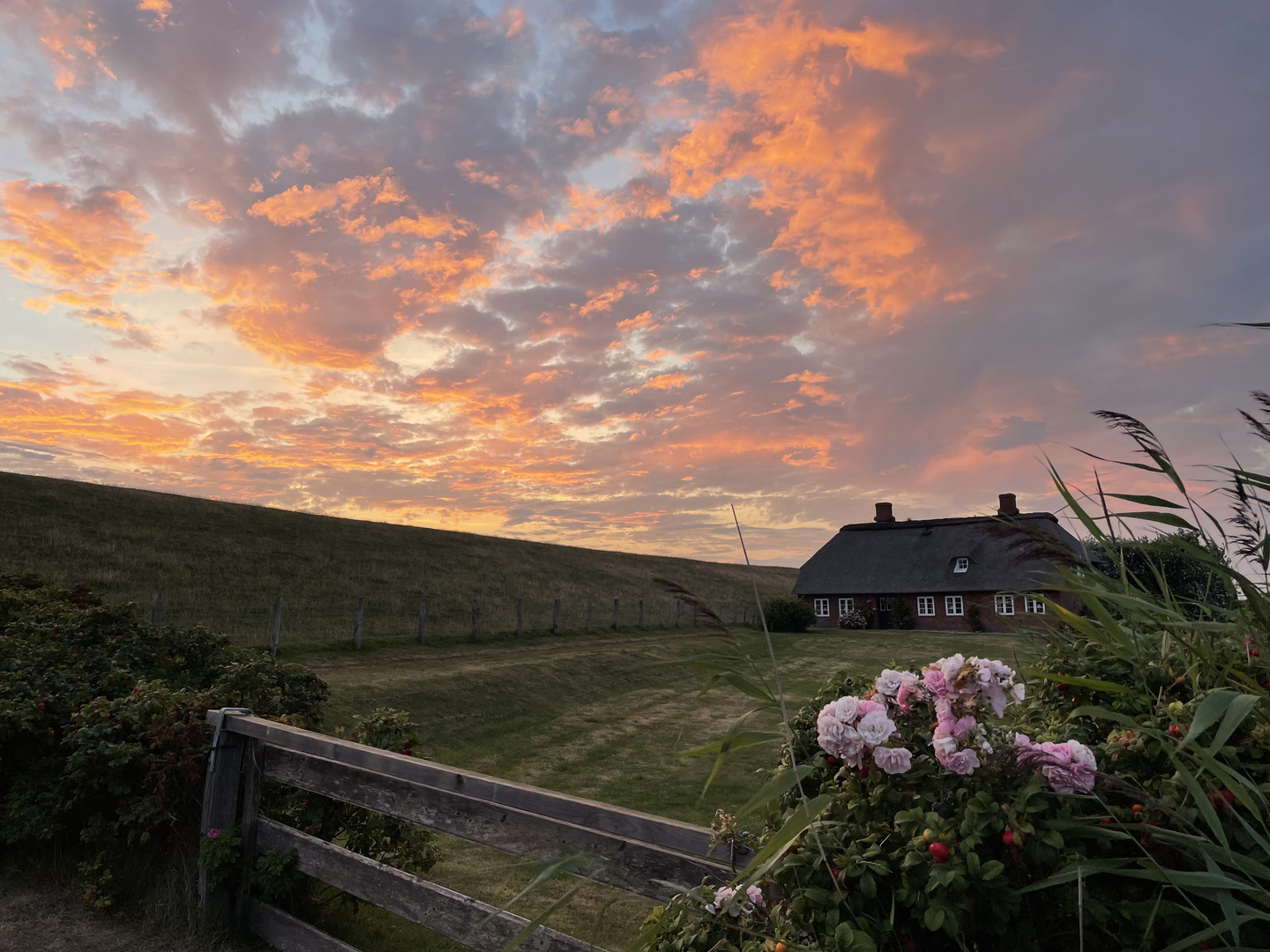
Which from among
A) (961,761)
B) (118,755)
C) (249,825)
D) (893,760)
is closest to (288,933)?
(249,825)

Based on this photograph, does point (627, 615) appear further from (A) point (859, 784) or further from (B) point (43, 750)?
(A) point (859, 784)

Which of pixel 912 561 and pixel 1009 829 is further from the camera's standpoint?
pixel 912 561

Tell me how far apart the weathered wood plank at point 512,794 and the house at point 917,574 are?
121 feet

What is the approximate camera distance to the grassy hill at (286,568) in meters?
27.0

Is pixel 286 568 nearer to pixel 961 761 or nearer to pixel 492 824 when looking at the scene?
pixel 492 824

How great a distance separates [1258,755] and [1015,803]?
825 mm

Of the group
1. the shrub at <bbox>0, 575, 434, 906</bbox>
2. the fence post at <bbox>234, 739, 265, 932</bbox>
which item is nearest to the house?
the shrub at <bbox>0, 575, 434, 906</bbox>

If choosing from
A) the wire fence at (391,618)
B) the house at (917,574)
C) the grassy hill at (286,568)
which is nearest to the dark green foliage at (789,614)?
the house at (917,574)

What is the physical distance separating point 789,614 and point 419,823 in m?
37.7

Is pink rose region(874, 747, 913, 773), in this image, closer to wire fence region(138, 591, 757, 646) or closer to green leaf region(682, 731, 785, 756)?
green leaf region(682, 731, 785, 756)

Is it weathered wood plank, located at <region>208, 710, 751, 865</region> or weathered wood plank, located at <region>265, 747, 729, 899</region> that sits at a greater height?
weathered wood plank, located at <region>208, 710, 751, 865</region>

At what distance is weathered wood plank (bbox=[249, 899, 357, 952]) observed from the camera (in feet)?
14.4

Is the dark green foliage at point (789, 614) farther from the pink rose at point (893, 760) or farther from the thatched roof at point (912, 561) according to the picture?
the pink rose at point (893, 760)

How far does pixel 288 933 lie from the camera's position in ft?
15.0
